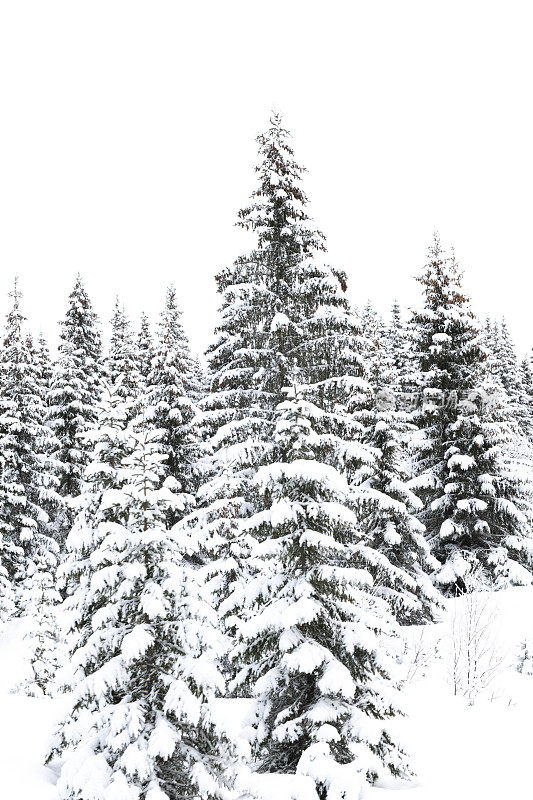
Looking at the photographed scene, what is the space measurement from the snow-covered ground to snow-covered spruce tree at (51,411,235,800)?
23.4 inches

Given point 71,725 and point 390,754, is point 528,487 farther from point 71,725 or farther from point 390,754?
point 71,725

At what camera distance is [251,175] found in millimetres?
15227

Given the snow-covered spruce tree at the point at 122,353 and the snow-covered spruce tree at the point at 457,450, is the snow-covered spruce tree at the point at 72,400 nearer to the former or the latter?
the snow-covered spruce tree at the point at 122,353

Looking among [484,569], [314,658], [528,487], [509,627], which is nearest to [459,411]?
[528,487]

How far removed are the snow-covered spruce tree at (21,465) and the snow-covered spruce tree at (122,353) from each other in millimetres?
4557

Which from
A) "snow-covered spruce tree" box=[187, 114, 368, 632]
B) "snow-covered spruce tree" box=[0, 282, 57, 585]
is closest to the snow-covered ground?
"snow-covered spruce tree" box=[187, 114, 368, 632]

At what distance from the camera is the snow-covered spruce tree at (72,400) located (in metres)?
26.5

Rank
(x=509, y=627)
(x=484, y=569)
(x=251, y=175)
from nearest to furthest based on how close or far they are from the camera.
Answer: (x=251, y=175)
(x=509, y=627)
(x=484, y=569)

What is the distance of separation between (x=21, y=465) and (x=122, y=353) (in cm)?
875

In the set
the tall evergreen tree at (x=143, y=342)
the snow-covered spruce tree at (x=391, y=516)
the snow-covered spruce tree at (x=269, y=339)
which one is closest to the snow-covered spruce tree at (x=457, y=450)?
the snow-covered spruce tree at (x=391, y=516)

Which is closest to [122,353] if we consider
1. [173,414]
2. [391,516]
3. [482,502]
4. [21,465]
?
[21,465]

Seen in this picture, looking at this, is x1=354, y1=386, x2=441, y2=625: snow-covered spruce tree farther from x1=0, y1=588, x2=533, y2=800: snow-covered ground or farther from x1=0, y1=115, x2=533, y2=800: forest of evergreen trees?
x1=0, y1=588, x2=533, y2=800: snow-covered ground

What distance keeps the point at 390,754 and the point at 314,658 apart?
1706 mm

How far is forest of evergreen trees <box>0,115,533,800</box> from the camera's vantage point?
262 inches
